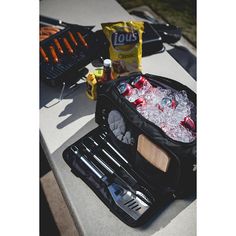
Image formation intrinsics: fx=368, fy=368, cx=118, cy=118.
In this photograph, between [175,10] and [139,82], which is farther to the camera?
[175,10]

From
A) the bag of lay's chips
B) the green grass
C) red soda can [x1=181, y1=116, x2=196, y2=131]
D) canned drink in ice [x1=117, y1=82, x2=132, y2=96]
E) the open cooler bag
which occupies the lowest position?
the green grass

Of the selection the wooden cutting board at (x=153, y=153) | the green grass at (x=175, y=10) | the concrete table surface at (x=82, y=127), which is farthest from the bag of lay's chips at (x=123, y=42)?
the green grass at (x=175, y=10)

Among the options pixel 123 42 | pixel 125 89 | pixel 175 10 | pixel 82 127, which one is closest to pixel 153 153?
pixel 125 89

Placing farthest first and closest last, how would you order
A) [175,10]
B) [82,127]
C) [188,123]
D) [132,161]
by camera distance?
[175,10] < [82,127] < [132,161] < [188,123]

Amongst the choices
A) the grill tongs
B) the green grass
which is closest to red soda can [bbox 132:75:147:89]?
the grill tongs

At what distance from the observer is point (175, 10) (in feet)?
10.5

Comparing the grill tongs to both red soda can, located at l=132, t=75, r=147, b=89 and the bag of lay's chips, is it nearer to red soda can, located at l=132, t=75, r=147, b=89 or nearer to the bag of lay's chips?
red soda can, located at l=132, t=75, r=147, b=89

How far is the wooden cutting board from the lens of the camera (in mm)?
1118

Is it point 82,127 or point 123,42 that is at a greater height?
point 123,42

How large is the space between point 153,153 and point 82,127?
1.19 ft

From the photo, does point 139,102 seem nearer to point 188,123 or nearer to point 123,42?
point 188,123

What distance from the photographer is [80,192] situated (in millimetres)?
1212
